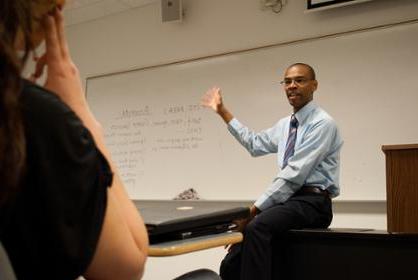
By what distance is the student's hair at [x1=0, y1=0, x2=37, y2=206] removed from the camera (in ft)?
1.45

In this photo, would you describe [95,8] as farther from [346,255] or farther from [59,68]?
[59,68]

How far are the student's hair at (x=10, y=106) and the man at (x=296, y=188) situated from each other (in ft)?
5.77

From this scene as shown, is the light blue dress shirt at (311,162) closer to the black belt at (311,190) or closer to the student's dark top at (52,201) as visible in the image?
the black belt at (311,190)

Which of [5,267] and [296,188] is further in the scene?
[296,188]

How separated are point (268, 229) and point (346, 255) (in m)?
0.39

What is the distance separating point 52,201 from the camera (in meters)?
0.47

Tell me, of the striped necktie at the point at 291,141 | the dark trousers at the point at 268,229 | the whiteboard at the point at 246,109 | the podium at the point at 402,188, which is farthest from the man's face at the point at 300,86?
the podium at the point at 402,188

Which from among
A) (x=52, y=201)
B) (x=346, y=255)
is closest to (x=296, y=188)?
(x=346, y=255)

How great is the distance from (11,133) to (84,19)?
432 cm

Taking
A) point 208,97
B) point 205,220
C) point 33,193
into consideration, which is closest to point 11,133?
point 33,193

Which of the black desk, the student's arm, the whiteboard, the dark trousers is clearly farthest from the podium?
the student's arm

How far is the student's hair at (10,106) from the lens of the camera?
443 millimetres

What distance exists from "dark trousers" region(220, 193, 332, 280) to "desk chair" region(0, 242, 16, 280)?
6.05 feet

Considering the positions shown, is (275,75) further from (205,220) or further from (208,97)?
(205,220)
